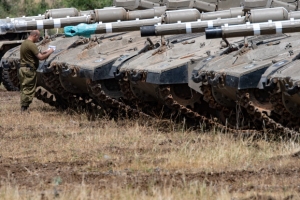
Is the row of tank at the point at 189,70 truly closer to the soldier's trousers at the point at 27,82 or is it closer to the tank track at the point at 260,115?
the tank track at the point at 260,115

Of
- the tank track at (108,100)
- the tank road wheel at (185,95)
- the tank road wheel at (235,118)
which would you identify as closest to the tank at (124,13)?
the tank track at (108,100)

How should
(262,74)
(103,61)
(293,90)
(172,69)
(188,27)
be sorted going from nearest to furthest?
(293,90) → (262,74) → (172,69) → (188,27) → (103,61)

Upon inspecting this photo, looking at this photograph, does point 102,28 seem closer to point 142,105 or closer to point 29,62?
point 142,105

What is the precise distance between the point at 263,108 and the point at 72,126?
165 inches

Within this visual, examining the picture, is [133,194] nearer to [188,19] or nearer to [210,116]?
[210,116]

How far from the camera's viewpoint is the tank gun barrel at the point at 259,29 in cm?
1201

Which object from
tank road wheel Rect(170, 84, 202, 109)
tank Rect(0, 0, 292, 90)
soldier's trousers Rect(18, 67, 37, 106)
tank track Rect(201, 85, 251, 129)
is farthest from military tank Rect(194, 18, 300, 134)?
soldier's trousers Rect(18, 67, 37, 106)

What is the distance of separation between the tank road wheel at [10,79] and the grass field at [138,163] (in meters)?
5.37

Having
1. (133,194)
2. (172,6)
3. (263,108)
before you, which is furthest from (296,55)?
(172,6)

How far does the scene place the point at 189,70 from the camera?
13.5 m

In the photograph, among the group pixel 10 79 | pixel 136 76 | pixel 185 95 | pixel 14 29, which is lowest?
pixel 10 79

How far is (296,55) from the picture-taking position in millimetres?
11656

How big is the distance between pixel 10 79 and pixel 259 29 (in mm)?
10289

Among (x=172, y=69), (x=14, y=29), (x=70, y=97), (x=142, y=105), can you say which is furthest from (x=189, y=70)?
(x=70, y=97)
